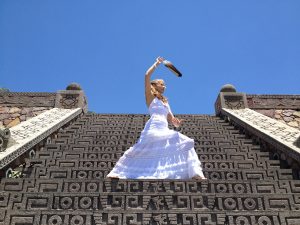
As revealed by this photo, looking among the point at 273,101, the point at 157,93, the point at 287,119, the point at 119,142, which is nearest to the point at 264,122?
the point at 287,119

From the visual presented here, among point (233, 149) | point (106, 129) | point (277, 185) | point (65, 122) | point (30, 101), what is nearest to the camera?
point (277, 185)

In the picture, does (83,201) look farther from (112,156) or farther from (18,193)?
(112,156)

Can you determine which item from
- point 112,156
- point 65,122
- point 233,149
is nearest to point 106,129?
point 65,122

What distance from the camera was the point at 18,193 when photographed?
4.35 meters

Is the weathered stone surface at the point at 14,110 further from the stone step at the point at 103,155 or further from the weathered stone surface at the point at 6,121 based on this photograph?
the stone step at the point at 103,155

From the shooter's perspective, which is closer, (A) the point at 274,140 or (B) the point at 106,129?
(A) the point at 274,140

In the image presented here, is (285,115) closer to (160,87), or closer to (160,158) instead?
(160,87)

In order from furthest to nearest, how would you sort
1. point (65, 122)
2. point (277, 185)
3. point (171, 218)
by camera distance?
1. point (65, 122)
2. point (277, 185)
3. point (171, 218)

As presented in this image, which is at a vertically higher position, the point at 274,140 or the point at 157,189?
the point at 274,140

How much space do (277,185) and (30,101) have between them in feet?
27.7

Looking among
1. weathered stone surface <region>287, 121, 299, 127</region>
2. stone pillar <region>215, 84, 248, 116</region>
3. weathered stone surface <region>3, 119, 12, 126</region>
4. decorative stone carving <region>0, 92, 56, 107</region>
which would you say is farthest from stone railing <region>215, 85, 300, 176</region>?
weathered stone surface <region>3, 119, 12, 126</region>

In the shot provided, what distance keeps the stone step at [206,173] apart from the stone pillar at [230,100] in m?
5.70

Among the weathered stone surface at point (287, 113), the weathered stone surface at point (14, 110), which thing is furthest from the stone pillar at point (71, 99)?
the weathered stone surface at point (287, 113)

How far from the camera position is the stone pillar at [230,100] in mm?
10977
